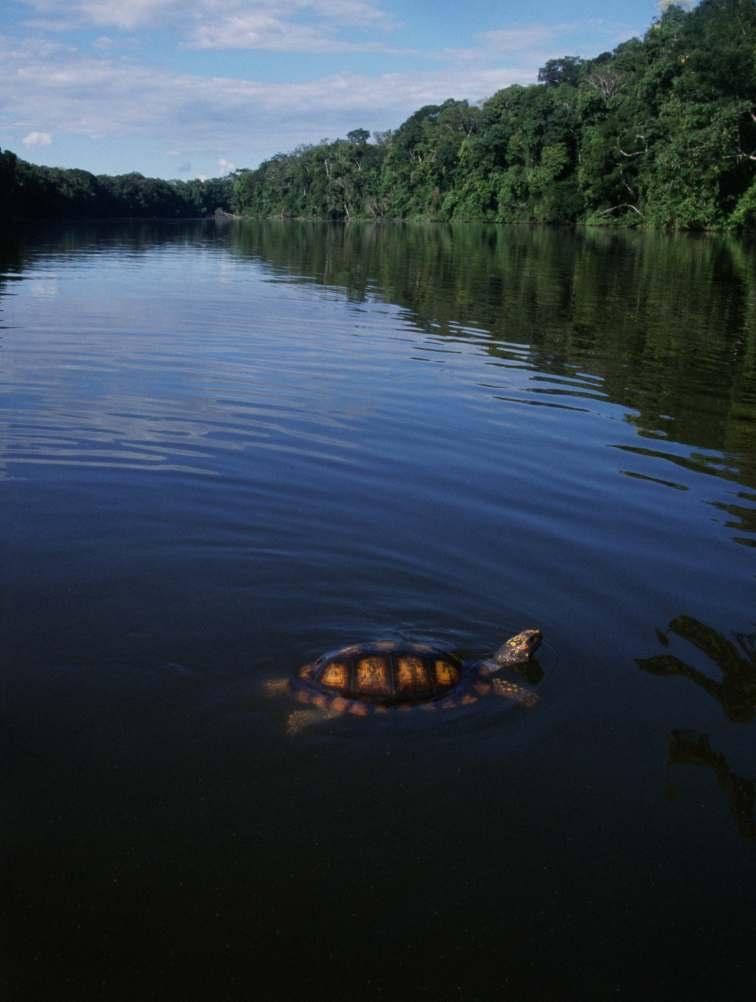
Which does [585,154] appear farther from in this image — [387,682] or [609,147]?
[387,682]

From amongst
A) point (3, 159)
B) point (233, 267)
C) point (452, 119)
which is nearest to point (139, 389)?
point (233, 267)

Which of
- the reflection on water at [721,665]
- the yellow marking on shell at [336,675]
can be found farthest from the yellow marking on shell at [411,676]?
the reflection on water at [721,665]

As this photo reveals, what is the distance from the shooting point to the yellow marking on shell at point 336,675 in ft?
18.5

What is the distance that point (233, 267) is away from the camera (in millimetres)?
44781

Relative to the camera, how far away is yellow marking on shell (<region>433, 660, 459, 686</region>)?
5.73 metres

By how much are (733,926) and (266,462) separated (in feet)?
25.5

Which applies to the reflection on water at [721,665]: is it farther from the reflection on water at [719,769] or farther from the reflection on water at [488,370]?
the reflection on water at [488,370]

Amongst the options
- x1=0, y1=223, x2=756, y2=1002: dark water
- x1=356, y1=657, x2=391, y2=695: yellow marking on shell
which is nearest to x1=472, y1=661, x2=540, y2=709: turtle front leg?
x1=0, y1=223, x2=756, y2=1002: dark water

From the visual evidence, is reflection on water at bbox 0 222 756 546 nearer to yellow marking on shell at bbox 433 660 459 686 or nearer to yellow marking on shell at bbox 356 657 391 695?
yellow marking on shell at bbox 433 660 459 686

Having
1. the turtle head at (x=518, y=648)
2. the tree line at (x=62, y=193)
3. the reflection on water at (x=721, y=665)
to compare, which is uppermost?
the tree line at (x=62, y=193)

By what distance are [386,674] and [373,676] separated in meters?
0.09

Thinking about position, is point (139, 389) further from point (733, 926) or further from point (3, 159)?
point (3, 159)

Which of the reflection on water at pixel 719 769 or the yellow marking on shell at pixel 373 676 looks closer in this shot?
the reflection on water at pixel 719 769

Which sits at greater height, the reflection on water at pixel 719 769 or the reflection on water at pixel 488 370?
the reflection on water at pixel 488 370
